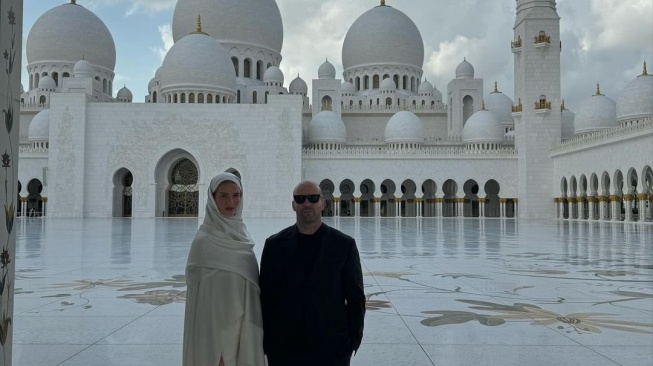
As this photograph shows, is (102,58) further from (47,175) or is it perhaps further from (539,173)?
(539,173)

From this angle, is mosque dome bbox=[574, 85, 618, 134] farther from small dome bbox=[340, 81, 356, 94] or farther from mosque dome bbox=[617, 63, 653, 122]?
small dome bbox=[340, 81, 356, 94]

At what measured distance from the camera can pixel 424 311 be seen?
3.40 m

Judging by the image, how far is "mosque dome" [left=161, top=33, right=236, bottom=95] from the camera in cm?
2369

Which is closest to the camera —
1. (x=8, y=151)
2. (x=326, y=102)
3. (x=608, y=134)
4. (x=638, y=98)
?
(x=8, y=151)

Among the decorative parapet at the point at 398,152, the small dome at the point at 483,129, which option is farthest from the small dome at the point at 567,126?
the decorative parapet at the point at 398,152

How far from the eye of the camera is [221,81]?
24.3 metres

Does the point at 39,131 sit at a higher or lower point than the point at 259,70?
lower

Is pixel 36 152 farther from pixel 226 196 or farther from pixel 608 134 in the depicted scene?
pixel 226 196

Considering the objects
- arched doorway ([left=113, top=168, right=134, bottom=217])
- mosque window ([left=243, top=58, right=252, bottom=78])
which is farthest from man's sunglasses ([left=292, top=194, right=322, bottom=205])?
mosque window ([left=243, top=58, right=252, bottom=78])

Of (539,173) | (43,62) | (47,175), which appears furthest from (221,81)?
(539,173)

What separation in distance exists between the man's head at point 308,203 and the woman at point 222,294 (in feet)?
0.61

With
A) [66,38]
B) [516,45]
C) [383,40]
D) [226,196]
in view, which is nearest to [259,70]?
[383,40]

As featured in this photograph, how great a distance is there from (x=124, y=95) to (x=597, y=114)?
23.0 metres

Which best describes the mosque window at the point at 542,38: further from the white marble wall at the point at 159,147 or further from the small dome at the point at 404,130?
the white marble wall at the point at 159,147
